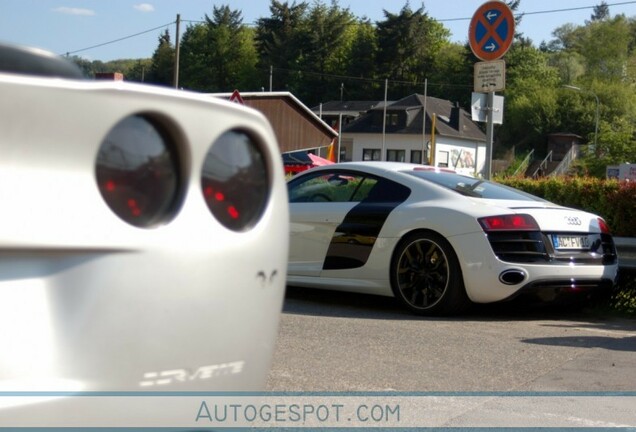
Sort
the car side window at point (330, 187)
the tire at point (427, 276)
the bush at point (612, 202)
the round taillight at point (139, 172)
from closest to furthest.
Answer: the round taillight at point (139, 172), the tire at point (427, 276), the car side window at point (330, 187), the bush at point (612, 202)

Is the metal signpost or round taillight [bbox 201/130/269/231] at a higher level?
the metal signpost

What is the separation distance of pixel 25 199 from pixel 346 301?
21.7 ft

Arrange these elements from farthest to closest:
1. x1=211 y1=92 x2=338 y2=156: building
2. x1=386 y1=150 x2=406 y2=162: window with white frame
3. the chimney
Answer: the chimney
x1=386 y1=150 x2=406 y2=162: window with white frame
x1=211 y1=92 x2=338 y2=156: building

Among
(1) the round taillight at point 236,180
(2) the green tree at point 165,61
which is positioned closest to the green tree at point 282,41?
(2) the green tree at point 165,61

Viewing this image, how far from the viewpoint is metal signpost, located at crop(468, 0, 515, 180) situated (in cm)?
1100

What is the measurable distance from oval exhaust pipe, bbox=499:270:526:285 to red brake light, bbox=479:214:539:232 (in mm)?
330

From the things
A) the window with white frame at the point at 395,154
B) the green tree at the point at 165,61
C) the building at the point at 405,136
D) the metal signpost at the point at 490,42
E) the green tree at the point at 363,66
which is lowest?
the window with white frame at the point at 395,154

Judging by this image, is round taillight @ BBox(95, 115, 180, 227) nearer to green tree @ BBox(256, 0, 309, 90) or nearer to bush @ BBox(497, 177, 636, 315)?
bush @ BBox(497, 177, 636, 315)

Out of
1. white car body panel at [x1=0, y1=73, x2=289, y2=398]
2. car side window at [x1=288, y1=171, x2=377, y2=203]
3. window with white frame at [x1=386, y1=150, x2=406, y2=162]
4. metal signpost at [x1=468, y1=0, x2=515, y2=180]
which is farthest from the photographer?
window with white frame at [x1=386, y1=150, x2=406, y2=162]

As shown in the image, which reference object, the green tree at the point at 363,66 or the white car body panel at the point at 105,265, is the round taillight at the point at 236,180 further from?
the green tree at the point at 363,66

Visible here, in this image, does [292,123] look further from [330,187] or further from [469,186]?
[469,186]

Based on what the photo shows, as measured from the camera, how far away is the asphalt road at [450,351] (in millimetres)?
4883

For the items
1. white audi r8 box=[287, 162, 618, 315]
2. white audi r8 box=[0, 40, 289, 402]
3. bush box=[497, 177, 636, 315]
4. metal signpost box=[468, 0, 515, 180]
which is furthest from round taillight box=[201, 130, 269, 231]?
metal signpost box=[468, 0, 515, 180]

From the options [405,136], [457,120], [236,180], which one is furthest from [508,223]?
[457,120]
